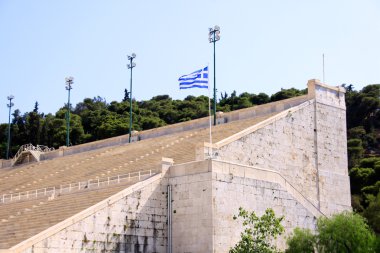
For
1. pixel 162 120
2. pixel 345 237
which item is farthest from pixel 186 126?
pixel 162 120

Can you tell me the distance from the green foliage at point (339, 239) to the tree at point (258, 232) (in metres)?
0.90

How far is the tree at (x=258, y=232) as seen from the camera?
24781 mm

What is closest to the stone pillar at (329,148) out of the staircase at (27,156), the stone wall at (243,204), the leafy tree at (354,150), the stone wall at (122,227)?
the stone wall at (243,204)

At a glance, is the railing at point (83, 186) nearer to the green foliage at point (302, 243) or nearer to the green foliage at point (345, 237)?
the green foliage at point (302, 243)

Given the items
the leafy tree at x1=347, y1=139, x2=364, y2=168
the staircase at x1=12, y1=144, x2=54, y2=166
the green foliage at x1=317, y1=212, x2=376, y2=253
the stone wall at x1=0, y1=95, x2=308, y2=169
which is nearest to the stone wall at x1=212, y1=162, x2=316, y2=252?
the green foliage at x1=317, y1=212, x2=376, y2=253

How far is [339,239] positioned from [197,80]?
9.98 meters

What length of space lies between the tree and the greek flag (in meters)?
6.78

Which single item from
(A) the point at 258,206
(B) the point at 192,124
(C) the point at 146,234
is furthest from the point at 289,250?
(B) the point at 192,124

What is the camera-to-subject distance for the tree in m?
24.8

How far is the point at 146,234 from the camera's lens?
26484 mm

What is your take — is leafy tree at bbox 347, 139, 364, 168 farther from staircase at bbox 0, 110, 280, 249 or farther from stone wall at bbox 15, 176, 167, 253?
stone wall at bbox 15, 176, 167, 253

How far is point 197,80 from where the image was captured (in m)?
30.8

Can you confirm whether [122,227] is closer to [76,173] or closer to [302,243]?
[302,243]

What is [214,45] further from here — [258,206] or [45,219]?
[45,219]
